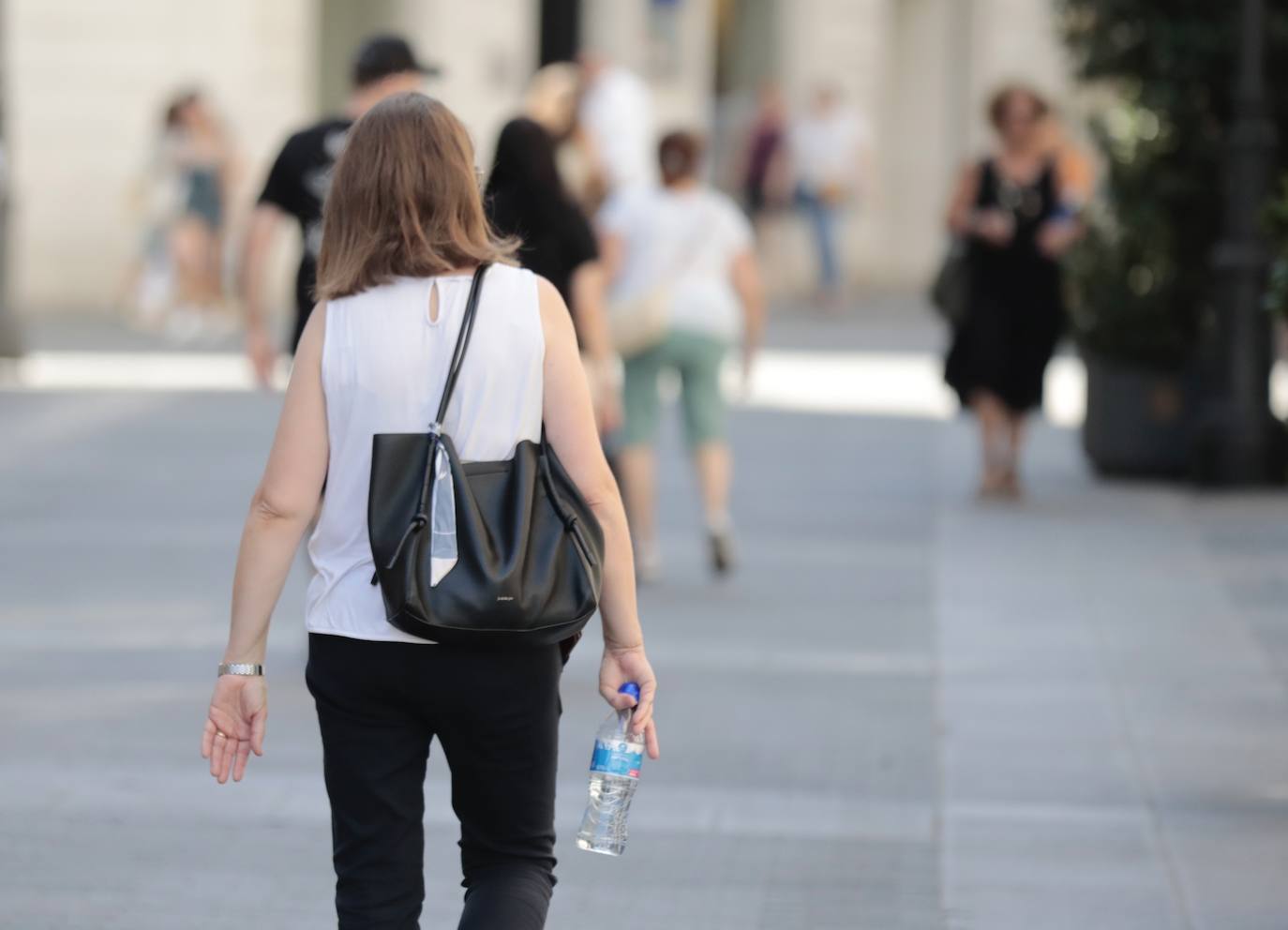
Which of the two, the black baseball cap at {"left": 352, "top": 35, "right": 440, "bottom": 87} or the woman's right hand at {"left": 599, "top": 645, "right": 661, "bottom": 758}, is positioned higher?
the black baseball cap at {"left": 352, "top": 35, "right": 440, "bottom": 87}

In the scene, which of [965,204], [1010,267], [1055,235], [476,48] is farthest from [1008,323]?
[476,48]

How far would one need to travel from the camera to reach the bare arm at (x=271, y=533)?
3.57 meters

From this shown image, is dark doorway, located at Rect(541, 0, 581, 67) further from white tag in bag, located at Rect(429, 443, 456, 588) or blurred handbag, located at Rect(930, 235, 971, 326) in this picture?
white tag in bag, located at Rect(429, 443, 456, 588)

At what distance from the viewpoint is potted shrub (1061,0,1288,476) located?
38.9 feet

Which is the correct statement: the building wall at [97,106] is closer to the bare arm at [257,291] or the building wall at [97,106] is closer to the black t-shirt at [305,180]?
the bare arm at [257,291]

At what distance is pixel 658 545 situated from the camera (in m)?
9.99

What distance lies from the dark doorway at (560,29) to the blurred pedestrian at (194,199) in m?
7.96

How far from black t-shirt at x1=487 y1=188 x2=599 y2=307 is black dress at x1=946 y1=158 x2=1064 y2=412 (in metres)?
3.94

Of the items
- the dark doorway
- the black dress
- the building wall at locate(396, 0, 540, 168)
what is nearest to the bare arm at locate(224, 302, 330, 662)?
the black dress

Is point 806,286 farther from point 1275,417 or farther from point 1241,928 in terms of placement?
point 1241,928

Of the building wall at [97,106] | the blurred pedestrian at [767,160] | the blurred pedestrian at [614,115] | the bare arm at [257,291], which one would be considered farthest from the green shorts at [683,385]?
the blurred pedestrian at [767,160]

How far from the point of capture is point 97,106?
880 inches

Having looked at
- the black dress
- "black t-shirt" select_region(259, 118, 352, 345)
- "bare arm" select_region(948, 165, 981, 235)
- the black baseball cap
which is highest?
the black baseball cap

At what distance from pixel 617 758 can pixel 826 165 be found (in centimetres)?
2063
